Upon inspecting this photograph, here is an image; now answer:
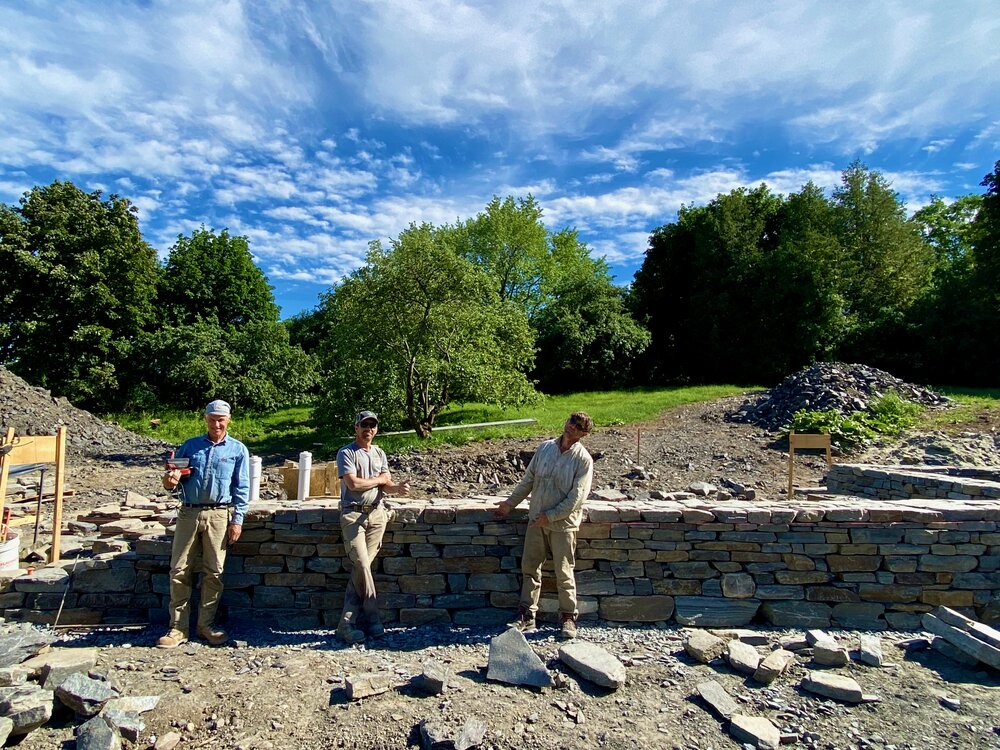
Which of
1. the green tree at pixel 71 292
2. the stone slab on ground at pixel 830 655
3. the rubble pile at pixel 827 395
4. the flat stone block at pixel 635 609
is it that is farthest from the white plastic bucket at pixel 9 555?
the green tree at pixel 71 292

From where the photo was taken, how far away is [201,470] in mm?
4906

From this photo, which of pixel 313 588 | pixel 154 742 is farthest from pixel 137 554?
pixel 154 742

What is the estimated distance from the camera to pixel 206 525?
4902 millimetres

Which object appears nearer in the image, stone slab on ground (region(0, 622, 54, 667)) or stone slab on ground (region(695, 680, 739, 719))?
stone slab on ground (region(695, 680, 739, 719))

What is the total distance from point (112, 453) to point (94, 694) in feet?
49.1

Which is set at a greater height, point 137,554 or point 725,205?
point 725,205

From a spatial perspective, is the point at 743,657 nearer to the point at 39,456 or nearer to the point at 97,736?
the point at 97,736

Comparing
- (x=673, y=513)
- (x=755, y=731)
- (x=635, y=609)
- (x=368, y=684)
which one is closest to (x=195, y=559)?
(x=368, y=684)

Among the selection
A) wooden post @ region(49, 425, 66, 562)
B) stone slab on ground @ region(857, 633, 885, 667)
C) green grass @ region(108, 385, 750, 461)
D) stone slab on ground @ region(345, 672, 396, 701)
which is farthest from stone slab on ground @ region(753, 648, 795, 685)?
green grass @ region(108, 385, 750, 461)

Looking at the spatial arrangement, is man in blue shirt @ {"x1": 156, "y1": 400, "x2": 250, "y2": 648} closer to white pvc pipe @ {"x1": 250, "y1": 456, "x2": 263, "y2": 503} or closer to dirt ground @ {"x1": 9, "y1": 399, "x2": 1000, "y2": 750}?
dirt ground @ {"x1": 9, "y1": 399, "x2": 1000, "y2": 750}

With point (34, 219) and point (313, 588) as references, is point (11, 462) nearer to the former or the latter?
point (313, 588)

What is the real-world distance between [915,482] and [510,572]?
6.52m

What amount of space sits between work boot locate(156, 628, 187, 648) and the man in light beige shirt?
2.72 meters

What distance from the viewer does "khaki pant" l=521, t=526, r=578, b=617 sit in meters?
4.92
